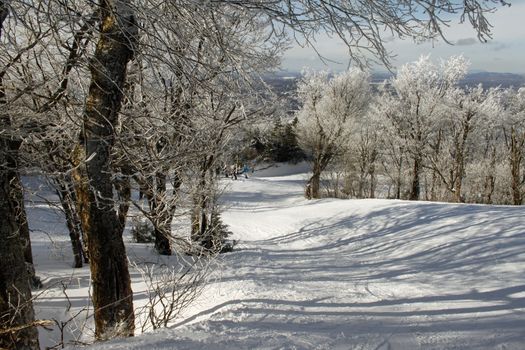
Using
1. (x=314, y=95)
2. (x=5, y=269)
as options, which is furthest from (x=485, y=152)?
(x=5, y=269)

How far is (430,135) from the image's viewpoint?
22.3 metres

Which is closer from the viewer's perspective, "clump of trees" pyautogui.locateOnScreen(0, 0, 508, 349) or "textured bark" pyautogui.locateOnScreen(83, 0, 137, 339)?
"clump of trees" pyautogui.locateOnScreen(0, 0, 508, 349)

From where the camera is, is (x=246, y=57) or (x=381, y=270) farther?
(x=381, y=270)

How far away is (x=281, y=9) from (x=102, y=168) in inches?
80.4

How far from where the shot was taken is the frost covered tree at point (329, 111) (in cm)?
2497

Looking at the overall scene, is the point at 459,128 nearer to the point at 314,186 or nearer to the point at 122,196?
the point at 314,186

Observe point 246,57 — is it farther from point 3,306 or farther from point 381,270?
point 381,270

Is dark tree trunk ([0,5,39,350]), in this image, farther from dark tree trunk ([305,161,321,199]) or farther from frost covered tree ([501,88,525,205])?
frost covered tree ([501,88,525,205])

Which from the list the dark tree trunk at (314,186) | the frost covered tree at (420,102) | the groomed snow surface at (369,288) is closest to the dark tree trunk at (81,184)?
the groomed snow surface at (369,288)

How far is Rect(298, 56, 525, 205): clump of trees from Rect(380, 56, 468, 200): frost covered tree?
0.16ft

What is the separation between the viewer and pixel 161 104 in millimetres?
4820

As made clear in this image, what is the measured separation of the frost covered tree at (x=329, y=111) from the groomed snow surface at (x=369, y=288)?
12508 mm

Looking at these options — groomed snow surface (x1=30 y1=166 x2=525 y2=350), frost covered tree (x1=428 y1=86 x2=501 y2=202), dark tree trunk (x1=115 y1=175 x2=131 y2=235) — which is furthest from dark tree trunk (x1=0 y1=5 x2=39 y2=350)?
frost covered tree (x1=428 y1=86 x2=501 y2=202)

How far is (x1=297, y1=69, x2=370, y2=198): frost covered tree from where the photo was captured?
81.9 feet
